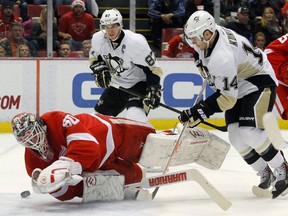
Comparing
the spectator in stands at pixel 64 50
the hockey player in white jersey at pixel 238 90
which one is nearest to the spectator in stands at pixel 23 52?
the spectator in stands at pixel 64 50

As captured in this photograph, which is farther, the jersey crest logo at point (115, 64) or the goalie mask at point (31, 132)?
the jersey crest logo at point (115, 64)

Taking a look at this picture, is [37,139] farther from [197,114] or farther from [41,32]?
[41,32]

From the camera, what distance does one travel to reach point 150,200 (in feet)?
13.7

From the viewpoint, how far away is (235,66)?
409cm

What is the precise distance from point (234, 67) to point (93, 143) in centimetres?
80

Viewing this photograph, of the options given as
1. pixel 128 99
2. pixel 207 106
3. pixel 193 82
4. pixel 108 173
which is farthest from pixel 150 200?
pixel 193 82

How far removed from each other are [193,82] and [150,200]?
3232mm

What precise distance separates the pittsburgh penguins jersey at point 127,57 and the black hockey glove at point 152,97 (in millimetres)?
132

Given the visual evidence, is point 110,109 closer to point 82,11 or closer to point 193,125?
point 193,125

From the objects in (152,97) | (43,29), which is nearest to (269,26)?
(43,29)

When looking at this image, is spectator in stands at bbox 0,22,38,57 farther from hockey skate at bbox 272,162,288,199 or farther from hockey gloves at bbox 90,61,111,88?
hockey skate at bbox 272,162,288,199

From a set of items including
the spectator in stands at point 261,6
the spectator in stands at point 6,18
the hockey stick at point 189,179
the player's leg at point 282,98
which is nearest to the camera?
the hockey stick at point 189,179

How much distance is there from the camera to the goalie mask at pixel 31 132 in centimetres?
373

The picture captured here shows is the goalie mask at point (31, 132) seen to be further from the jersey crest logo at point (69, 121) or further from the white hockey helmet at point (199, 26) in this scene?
the white hockey helmet at point (199, 26)
